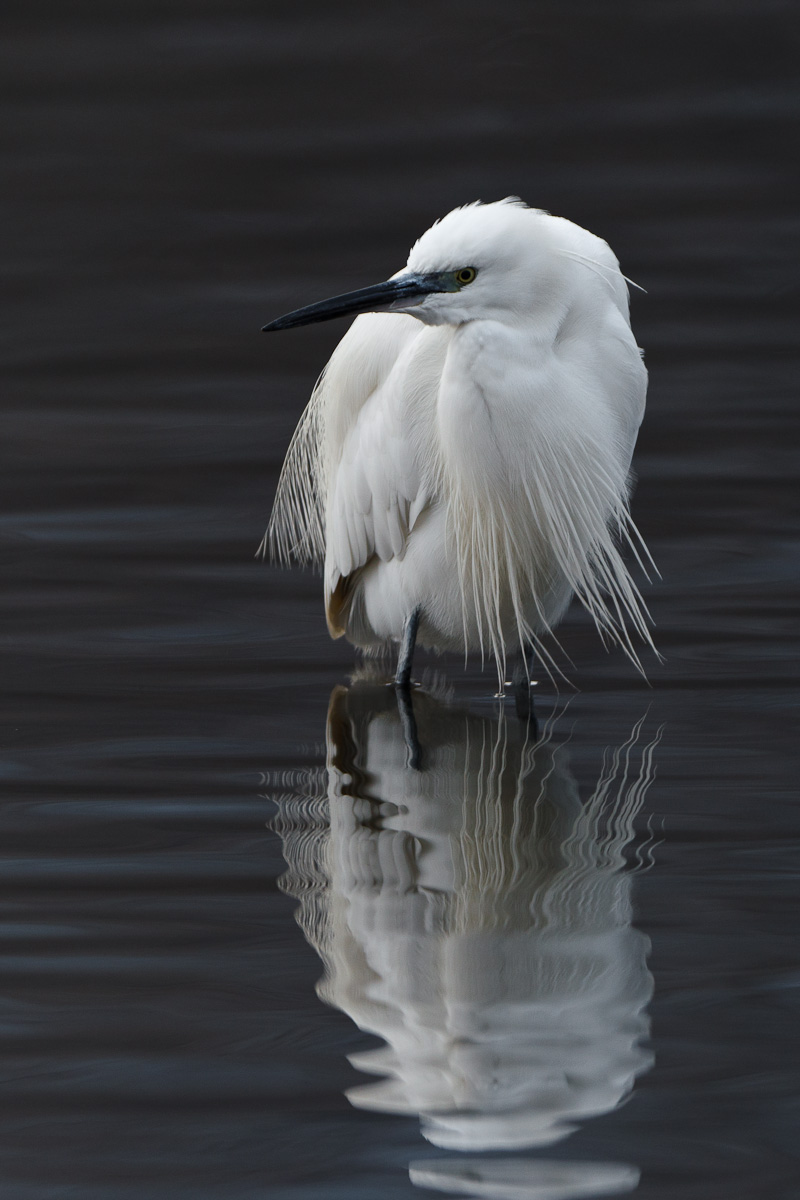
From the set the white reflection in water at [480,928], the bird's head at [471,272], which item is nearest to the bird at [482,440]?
the bird's head at [471,272]

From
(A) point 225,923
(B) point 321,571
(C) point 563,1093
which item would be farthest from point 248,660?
(C) point 563,1093

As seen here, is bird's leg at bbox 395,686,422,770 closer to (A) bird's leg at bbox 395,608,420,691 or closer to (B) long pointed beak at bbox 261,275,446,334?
(A) bird's leg at bbox 395,608,420,691

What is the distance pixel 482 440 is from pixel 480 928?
2.48 ft

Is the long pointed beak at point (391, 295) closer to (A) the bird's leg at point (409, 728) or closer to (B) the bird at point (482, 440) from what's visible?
(B) the bird at point (482, 440)

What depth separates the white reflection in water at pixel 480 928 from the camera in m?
1.33

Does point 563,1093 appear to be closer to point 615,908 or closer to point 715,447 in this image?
point 615,908

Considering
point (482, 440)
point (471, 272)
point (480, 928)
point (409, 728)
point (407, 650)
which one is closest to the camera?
point (480, 928)

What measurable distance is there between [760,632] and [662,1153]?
1521 mm

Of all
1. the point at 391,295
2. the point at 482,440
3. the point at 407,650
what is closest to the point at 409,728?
the point at 407,650

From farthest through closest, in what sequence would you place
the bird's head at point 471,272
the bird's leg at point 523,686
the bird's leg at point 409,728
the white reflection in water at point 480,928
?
the bird's leg at point 523,686 → the bird's leg at point 409,728 → the bird's head at point 471,272 → the white reflection in water at point 480,928

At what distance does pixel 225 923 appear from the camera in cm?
171

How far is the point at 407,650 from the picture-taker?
8.06 feet

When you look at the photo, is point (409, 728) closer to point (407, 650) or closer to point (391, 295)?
point (407, 650)

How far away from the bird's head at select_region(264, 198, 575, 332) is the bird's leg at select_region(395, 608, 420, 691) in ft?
→ 1.79
